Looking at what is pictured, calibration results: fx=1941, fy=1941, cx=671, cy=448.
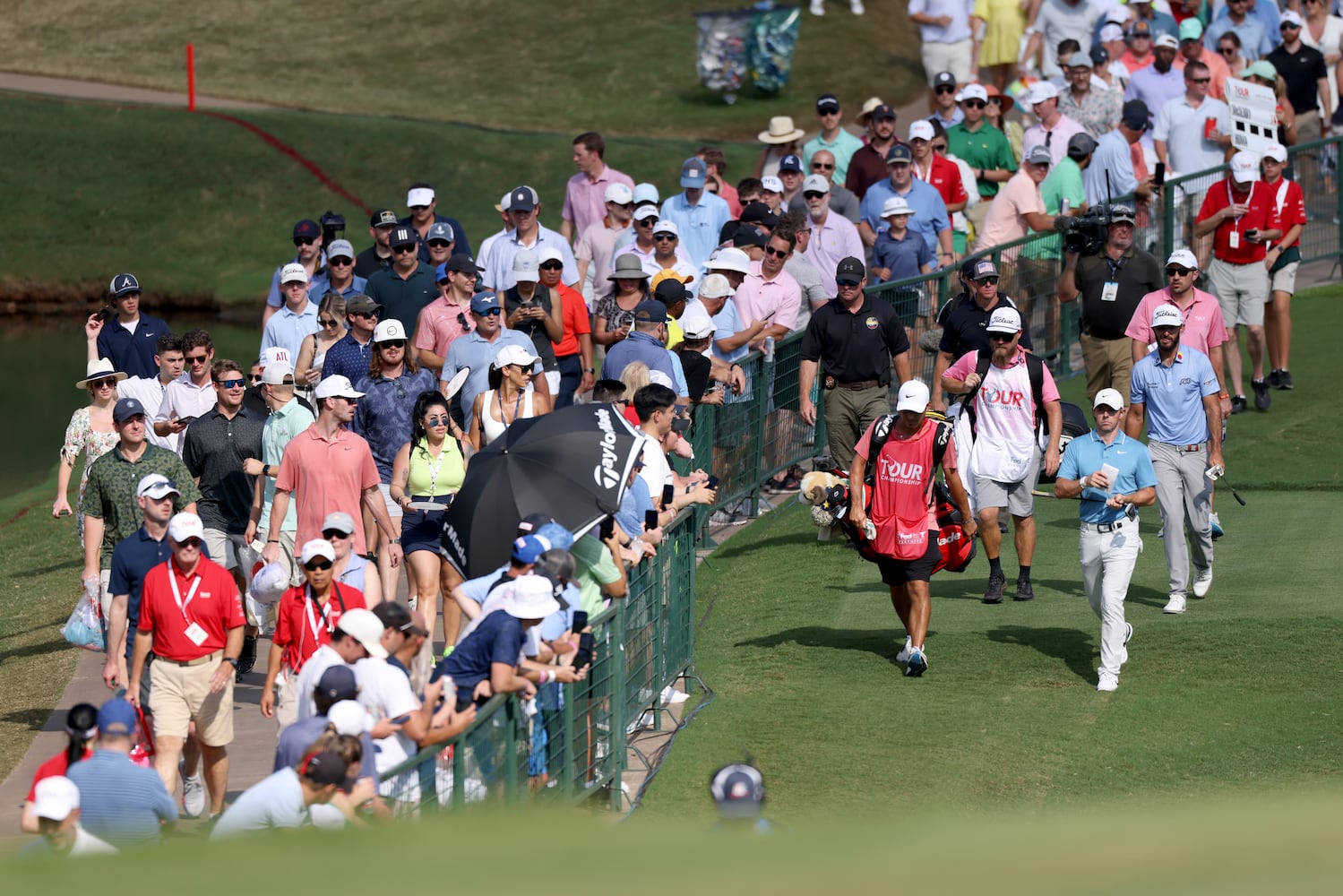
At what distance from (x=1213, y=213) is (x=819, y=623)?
733cm

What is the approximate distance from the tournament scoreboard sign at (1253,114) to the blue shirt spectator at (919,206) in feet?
12.8

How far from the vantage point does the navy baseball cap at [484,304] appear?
46.4 feet

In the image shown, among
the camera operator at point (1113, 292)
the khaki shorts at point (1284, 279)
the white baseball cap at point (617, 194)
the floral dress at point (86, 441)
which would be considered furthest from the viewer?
the khaki shorts at point (1284, 279)

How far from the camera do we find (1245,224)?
18.8 metres

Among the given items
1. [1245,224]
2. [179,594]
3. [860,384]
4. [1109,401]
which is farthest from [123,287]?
[1245,224]

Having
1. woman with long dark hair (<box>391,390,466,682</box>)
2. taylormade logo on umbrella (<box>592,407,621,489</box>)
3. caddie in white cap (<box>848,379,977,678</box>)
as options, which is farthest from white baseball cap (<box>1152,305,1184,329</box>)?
woman with long dark hair (<box>391,390,466,682</box>)

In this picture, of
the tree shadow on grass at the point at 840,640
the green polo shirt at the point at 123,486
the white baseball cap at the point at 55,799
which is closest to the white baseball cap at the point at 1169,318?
the tree shadow on grass at the point at 840,640

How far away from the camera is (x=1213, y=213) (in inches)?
749

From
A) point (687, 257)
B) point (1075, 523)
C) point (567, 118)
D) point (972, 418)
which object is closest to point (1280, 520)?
point (1075, 523)

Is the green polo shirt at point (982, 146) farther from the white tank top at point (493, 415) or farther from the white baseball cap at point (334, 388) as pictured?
the white baseball cap at point (334, 388)

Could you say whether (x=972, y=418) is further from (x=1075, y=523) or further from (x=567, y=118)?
(x=567, y=118)

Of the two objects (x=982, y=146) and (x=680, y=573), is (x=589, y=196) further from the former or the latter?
(x=680, y=573)

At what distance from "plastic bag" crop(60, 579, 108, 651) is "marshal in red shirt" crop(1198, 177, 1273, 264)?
37.7ft

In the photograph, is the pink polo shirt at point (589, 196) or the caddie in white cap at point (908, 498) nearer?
the caddie in white cap at point (908, 498)
